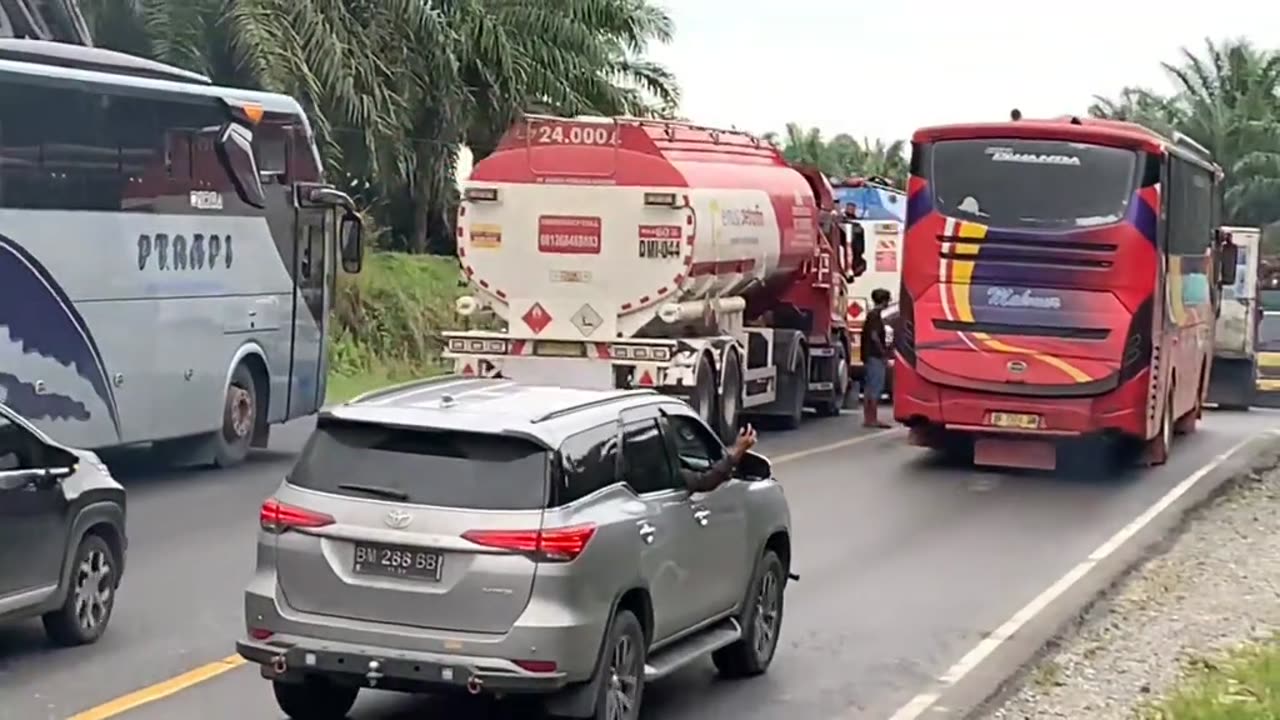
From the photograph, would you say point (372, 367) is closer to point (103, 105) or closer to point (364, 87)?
point (364, 87)

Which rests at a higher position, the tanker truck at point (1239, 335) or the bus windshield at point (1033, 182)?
the bus windshield at point (1033, 182)

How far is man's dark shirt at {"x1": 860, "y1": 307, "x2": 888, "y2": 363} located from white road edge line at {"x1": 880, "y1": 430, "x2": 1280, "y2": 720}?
628 centimetres

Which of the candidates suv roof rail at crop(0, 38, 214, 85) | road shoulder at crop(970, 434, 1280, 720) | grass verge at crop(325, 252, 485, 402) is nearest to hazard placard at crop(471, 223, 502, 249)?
suv roof rail at crop(0, 38, 214, 85)

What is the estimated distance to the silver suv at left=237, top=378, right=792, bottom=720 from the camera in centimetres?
903

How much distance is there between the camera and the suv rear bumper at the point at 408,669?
8.99 m

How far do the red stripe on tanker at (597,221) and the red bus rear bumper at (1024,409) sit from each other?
112 inches

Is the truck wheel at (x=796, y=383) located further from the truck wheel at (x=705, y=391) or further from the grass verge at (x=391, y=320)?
the grass verge at (x=391, y=320)

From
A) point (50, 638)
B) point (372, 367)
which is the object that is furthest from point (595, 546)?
point (372, 367)

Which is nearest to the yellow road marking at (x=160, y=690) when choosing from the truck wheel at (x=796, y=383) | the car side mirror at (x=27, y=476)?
the car side mirror at (x=27, y=476)

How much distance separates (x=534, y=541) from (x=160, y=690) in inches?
113

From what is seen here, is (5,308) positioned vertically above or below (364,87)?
below

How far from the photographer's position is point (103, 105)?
18469 mm

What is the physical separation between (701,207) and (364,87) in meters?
13.6

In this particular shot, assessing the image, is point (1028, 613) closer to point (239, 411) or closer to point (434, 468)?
point (434, 468)
